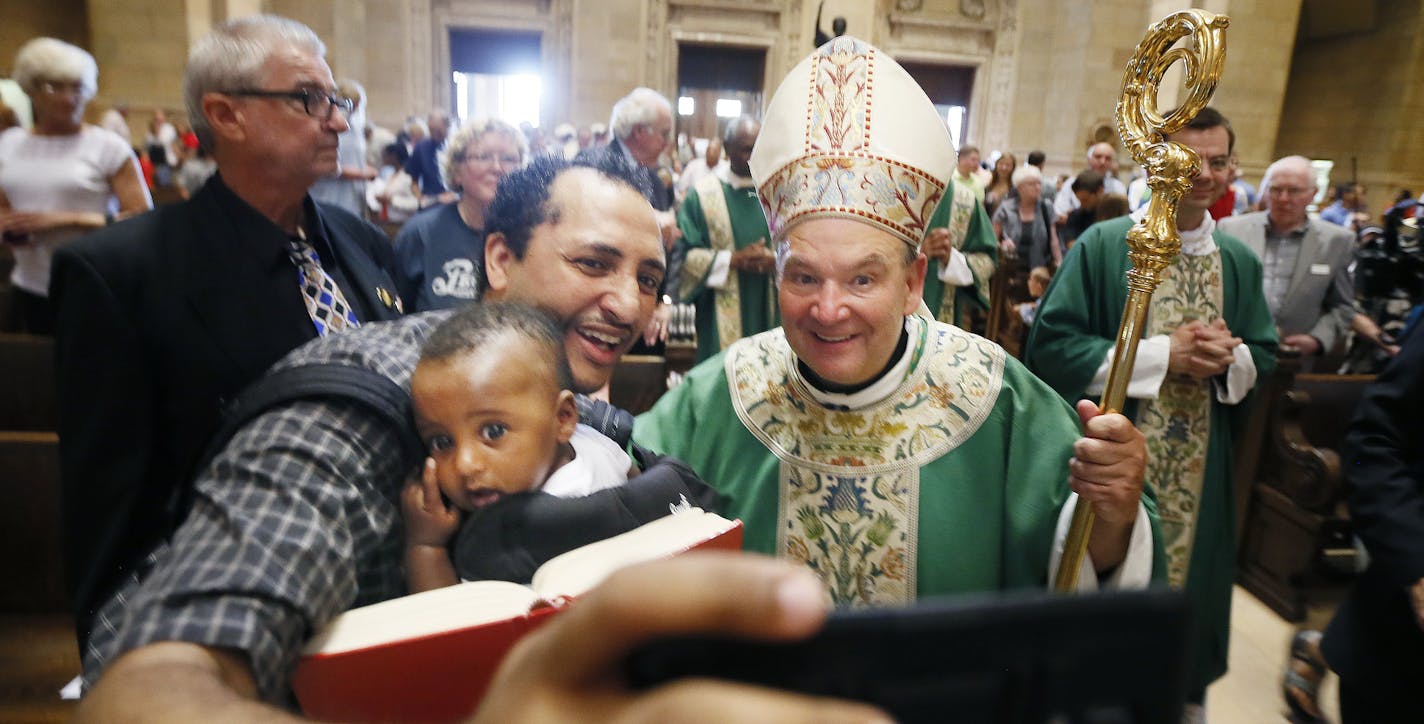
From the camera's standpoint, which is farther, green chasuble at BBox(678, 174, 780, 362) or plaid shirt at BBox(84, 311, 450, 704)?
green chasuble at BBox(678, 174, 780, 362)

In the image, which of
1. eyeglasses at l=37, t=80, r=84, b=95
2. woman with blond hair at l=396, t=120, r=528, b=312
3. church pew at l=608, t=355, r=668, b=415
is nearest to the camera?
woman with blond hair at l=396, t=120, r=528, b=312

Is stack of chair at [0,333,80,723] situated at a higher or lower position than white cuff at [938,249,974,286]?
lower

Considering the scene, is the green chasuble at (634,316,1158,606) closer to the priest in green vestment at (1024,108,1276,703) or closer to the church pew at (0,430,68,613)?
the priest in green vestment at (1024,108,1276,703)

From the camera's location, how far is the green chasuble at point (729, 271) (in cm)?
429

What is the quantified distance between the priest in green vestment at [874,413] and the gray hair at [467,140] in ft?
4.83

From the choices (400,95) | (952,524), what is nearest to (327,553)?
(952,524)

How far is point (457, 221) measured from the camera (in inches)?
106

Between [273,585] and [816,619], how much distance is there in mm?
486

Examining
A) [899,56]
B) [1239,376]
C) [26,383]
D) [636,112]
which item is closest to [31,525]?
[26,383]

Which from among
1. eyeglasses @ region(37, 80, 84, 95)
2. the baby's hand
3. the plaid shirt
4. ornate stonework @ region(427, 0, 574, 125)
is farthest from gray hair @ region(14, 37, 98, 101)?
ornate stonework @ region(427, 0, 574, 125)

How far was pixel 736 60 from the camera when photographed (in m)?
17.4

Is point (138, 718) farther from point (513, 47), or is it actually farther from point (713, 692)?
point (513, 47)

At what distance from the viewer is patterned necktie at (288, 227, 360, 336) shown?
147 centimetres

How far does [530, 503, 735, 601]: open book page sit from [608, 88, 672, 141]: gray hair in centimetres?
343
